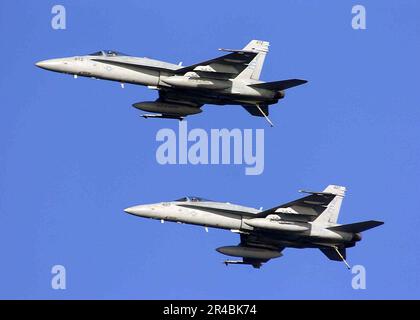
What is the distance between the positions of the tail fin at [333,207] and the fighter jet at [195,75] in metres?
4.36

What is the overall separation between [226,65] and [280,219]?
21.8 feet

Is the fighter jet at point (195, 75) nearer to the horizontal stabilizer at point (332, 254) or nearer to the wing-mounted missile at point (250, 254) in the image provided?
the wing-mounted missile at point (250, 254)

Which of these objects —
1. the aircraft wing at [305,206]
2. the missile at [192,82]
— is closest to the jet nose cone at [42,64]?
the missile at [192,82]

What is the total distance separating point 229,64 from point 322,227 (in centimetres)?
759

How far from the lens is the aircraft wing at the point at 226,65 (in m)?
66.1

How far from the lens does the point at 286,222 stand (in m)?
65.6

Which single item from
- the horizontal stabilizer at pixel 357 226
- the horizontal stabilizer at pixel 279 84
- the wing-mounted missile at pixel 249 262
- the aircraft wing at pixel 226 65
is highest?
the aircraft wing at pixel 226 65

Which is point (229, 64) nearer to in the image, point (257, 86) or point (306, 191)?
point (257, 86)

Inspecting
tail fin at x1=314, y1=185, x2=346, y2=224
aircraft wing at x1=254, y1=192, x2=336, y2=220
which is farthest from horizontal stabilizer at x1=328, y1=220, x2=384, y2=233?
aircraft wing at x1=254, y1=192, x2=336, y2=220

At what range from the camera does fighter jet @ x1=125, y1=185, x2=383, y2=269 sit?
215 feet

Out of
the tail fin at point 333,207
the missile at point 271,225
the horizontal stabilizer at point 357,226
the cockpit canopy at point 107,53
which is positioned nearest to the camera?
the horizontal stabilizer at point 357,226

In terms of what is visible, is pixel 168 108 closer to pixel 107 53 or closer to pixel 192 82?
pixel 192 82

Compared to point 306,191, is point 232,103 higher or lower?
higher
